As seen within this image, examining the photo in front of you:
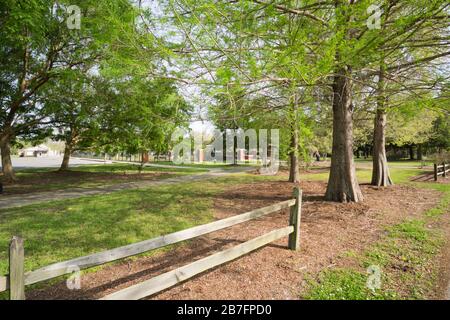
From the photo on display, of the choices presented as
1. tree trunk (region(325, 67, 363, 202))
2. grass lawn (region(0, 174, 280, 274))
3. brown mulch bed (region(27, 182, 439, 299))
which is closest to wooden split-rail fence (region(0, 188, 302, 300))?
brown mulch bed (region(27, 182, 439, 299))

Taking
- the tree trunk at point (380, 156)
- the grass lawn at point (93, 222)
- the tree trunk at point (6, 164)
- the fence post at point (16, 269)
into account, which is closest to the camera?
the fence post at point (16, 269)

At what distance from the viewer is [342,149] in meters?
8.57

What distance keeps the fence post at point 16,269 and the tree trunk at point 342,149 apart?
8515mm

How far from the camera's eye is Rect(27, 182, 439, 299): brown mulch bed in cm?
354

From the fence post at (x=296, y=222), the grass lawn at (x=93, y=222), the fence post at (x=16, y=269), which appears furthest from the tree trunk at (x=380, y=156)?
the fence post at (x=16, y=269)

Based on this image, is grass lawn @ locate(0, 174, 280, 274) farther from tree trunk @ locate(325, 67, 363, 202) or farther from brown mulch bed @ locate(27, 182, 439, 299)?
tree trunk @ locate(325, 67, 363, 202)

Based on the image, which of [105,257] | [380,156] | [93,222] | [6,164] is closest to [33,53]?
[6,164]

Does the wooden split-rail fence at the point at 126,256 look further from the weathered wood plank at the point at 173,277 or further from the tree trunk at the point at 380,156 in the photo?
the tree trunk at the point at 380,156

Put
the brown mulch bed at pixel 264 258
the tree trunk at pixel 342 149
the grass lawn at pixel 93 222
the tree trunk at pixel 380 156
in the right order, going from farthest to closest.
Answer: the tree trunk at pixel 380 156
the tree trunk at pixel 342 149
the grass lawn at pixel 93 222
the brown mulch bed at pixel 264 258

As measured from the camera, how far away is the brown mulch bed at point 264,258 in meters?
3.54

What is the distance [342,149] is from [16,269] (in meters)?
8.65

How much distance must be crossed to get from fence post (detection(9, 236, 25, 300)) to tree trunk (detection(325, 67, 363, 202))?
8.52 metres
